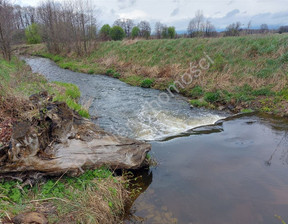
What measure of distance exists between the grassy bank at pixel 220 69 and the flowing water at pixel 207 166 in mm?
1738

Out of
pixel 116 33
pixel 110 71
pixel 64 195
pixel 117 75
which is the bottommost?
pixel 64 195

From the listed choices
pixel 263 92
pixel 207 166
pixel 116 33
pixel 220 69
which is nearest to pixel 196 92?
pixel 220 69

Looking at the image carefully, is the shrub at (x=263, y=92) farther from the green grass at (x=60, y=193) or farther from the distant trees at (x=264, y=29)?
the distant trees at (x=264, y=29)

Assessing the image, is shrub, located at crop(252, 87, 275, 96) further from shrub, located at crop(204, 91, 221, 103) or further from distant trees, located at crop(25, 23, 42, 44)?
distant trees, located at crop(25, 23, 42, 44)

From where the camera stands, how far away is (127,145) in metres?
4.77

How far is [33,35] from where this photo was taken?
131ft

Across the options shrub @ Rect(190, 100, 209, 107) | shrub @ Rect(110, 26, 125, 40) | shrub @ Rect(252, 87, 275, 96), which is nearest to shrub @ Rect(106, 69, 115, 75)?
shrub @ Rect(190, 100, 209, 107)

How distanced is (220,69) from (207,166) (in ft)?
30.8

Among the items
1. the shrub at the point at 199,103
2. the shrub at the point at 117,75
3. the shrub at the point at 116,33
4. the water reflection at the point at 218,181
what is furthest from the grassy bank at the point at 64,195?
the shrub at the point at 116,33

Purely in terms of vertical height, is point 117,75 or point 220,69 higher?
point 220,69

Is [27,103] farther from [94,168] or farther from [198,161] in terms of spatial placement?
[198,161]

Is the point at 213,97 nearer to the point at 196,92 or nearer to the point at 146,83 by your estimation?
the point at 196,92

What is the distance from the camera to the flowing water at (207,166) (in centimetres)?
392

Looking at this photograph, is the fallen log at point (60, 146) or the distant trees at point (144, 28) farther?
the distant trees at point (144, 28)
